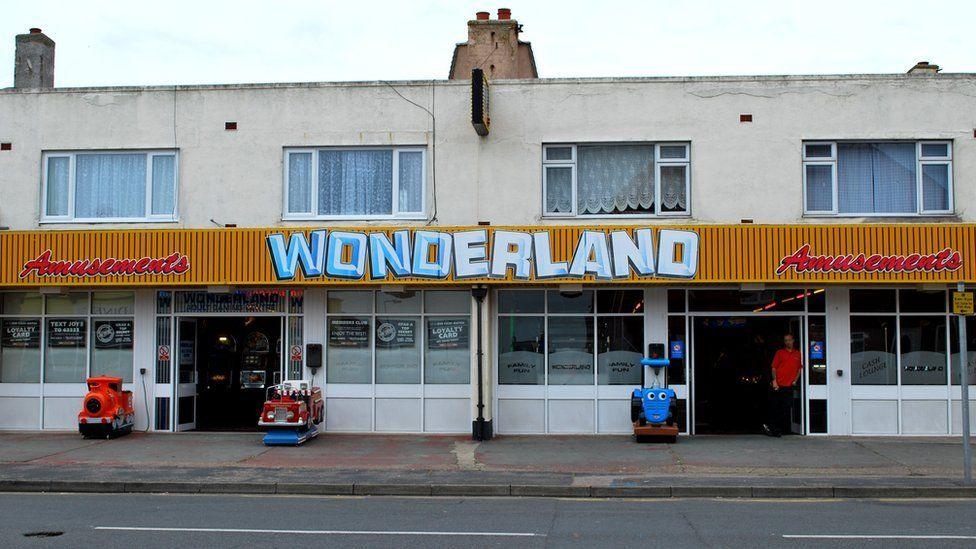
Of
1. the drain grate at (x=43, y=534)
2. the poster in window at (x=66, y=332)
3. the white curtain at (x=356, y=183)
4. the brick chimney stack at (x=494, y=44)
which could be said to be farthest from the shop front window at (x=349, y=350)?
the drain grate at (x=43, y=534)

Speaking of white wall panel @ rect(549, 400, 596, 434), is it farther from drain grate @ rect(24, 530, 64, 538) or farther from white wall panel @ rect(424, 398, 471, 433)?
drain grate @ rect(24, 530, 64, 538)

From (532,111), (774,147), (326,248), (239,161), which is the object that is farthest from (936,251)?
(239,161)

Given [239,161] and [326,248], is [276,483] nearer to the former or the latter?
[326,248]

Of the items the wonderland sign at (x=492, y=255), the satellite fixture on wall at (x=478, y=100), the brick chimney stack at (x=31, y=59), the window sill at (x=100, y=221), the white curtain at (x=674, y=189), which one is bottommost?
the wonderland sign at (x=492, y=255)

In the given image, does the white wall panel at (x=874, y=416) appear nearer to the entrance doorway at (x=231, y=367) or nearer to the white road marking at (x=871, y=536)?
the white road marking at (x=871, y=536)

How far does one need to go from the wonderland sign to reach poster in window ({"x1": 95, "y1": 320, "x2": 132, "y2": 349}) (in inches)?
50.9

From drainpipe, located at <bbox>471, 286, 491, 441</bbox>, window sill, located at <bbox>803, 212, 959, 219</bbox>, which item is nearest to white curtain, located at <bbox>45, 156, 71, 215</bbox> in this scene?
drainpipe, located at <bbox>471, 286, 491, 441</bbox>

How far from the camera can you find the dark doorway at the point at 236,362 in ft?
60.3

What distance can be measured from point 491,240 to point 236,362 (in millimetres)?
6189

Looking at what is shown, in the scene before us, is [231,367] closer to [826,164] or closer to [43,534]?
[43,534]

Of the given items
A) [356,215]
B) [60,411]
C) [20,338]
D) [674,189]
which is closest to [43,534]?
[356,215]

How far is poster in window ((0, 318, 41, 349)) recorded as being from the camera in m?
17.6

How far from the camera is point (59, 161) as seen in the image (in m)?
17.5

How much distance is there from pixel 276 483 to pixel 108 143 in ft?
26.7
